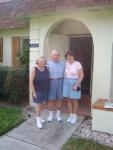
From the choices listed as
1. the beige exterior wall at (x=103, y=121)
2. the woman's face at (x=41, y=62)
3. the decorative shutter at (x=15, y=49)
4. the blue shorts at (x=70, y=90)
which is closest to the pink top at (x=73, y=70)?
the blue shorts at (x=70, y=90)

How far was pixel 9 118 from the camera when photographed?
22.9 ft

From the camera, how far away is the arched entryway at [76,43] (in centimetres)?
767

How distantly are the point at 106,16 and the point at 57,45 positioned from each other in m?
2.36

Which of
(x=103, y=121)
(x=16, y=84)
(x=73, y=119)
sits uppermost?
(x=16, y=84)

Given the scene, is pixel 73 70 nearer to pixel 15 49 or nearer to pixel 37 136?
pixel 37 136

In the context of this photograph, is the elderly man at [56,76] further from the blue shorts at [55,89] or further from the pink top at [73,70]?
the pink top at [73,70]

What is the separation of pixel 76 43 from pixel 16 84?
3080 millimetres

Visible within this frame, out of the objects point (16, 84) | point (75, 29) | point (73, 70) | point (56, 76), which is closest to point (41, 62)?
point (56, 76)

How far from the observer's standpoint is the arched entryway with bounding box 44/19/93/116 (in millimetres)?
7668

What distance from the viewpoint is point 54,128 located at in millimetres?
6098

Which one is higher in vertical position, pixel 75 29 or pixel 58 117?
pixel 75 29

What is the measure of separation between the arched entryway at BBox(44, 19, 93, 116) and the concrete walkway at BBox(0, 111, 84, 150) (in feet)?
4.08

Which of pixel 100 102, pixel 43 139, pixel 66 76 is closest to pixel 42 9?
pixel 66 76

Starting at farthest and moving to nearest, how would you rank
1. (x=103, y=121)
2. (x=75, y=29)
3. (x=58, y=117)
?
(x=75, y=29), (x=58, y=117), (x=103, y=121)
